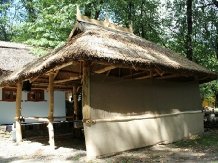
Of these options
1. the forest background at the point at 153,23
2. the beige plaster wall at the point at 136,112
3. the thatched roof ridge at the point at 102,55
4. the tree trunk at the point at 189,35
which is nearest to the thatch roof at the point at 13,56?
the forest background at the point at 153,23

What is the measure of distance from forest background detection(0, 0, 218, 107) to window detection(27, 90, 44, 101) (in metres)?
2.46

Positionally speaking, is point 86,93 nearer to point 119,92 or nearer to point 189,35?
point 119,92

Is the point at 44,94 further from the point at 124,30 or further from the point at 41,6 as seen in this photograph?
the point at 41,6

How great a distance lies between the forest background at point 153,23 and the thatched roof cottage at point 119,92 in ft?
18.9

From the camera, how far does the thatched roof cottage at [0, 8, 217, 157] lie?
5914 millimetres

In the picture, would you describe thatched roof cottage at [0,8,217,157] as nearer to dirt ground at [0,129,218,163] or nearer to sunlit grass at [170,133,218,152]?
dirt ground at [0,129,218,163]

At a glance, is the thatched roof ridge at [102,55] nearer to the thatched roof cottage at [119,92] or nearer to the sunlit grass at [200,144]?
the thatched roof cottage at [119,92]

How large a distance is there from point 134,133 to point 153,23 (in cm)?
1192

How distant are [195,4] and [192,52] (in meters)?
3.77

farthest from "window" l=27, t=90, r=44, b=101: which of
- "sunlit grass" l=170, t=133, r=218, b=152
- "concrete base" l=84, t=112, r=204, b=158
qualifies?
"sunlit grass" l=170, t=133, r=218, b=152

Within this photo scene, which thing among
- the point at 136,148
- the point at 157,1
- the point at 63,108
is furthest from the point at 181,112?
the point at 157,1

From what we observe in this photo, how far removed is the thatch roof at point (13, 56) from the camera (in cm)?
1106

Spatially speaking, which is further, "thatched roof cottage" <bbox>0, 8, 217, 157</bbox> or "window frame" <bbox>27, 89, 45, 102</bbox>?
"window frame" <bbox>27, 89, 45, 102</bbox>

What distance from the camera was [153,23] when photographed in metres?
17.2
